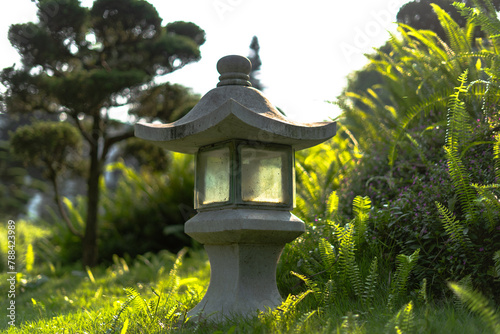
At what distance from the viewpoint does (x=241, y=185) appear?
9.02 feet

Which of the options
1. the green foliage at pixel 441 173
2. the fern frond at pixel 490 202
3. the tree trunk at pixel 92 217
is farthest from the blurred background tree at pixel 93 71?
the fern frond at pixel 490 202

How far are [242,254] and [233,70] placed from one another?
1171 mm

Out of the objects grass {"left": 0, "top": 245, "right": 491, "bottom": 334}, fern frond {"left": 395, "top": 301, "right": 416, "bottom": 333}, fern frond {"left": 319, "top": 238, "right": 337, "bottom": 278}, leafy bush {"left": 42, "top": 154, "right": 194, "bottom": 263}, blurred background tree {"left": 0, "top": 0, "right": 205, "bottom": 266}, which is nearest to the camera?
fern frond {"left": 395, "top": 301, "right": 416, "bottom": 333}

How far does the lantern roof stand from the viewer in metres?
2.55

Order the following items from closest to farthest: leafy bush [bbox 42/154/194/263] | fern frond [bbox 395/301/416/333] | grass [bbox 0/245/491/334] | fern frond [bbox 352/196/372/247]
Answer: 1. fern frond [bbox 395/301/416/333]
2. grass [bbox 0/245/491/334]
3. fern frond [bbox 352/196/372/247]
4. leafy bush [bbox 42/154/194/263]

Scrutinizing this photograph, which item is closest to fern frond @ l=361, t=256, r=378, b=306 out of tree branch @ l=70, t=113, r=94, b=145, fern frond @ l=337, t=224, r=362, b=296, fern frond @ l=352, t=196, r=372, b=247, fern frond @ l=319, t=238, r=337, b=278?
fern frond @ l=337, t=224, r=362, b=296

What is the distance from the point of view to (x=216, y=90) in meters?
2.93

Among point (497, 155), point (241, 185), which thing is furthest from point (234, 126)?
point (497, 155)

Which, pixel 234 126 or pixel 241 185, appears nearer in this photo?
pixel 234 126

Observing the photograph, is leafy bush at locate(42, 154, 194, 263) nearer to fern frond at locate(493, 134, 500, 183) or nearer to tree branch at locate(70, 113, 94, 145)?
tree branch at locate(70, 113, 94, 145)

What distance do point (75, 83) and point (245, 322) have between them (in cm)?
450

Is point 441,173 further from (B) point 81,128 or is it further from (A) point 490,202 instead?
(B) point 81,128

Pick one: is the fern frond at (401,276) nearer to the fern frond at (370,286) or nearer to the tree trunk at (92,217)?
the fern frond at (370,286)

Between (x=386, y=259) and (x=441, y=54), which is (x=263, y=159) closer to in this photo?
(x=386, y=259)
